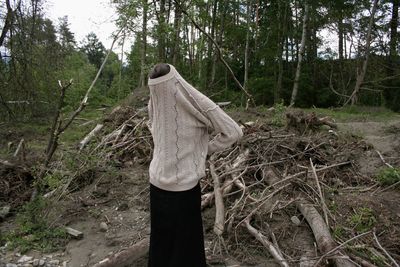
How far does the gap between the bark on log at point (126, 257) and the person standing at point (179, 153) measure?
1199mm

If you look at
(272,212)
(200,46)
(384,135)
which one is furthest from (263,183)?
(200,46)

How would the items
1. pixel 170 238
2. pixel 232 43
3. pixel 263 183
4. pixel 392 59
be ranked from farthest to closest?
pixel 232 43
pixel 392 59
pixel 263 183
pixel 170 238

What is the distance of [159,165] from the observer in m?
2.27

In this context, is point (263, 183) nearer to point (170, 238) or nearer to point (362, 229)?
point (362, 229)

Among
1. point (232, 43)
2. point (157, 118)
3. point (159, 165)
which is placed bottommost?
point (159, 165)

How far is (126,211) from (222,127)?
10.2 ft

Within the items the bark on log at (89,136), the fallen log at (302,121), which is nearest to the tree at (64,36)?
the bark on log at (89,136)

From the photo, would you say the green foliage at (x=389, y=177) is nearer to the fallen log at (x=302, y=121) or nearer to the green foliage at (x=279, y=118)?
the fallen log at (x=302, y=121)

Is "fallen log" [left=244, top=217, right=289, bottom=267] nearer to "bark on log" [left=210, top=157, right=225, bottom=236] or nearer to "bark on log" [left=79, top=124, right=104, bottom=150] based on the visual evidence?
"bark on log" [left=210, top=157, right=225, bottom=236]

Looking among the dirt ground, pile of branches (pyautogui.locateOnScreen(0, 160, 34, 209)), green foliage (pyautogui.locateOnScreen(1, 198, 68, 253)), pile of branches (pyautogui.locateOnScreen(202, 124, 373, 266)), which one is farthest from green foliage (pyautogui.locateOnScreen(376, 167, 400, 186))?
pile of branches (pyautogui.locateOnScreen(0, 160, 34, 209))

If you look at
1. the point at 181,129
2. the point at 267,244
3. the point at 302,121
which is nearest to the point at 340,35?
the point at 302,121

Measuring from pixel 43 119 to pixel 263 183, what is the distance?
27.3ft

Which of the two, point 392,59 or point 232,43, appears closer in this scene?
→ point 392,59

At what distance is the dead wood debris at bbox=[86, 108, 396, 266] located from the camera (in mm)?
3688
